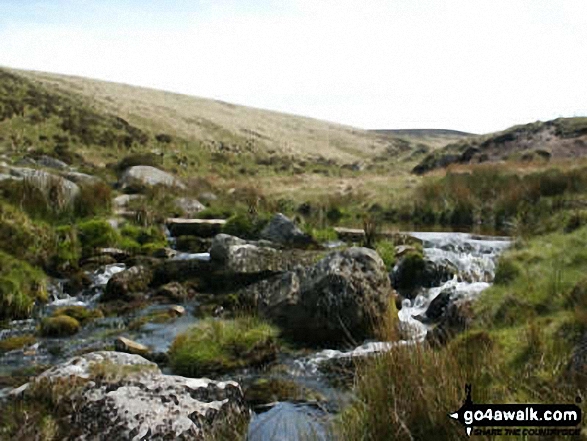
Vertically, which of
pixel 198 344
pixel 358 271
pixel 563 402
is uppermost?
pixel 563 402

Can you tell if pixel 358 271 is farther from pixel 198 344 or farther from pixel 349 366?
pixel 198 344

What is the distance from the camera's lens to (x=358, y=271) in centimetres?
925

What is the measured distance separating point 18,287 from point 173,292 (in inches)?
124

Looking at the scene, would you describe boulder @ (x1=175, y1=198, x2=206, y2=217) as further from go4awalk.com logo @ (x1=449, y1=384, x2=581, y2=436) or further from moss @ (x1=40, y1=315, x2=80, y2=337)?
go4awalk.com logo @ (x1=449, y1=384, x2=581, y2=436)

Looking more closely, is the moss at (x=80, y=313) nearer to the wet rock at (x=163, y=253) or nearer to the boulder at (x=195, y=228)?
the wet rock at (x=163, y=253)

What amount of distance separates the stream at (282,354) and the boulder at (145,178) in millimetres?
9986

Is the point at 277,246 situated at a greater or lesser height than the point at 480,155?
lesser

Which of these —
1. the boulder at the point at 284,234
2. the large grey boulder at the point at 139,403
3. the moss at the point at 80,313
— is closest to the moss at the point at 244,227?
the boulder at the point at 284,234

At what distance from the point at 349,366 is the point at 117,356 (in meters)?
3.20

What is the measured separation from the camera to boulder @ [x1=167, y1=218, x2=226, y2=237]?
59.8ft

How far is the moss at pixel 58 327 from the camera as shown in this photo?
9.39 m

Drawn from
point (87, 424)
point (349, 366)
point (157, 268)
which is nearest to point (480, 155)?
point (157, 268)

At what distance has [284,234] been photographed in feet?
52.9

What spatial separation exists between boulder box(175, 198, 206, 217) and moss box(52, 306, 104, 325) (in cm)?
1033
